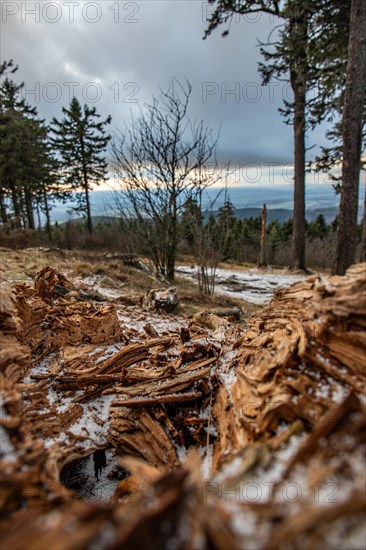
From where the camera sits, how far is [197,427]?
130cm

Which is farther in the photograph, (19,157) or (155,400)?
(19,157)

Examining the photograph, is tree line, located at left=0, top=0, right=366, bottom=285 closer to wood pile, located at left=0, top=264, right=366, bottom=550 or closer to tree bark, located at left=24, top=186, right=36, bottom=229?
wood pile, located at left=0, top=264, right=366, bottom=550

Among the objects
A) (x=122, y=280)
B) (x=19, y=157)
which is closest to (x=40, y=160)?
(x=19, y=157)

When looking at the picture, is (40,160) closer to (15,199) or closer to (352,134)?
(15,199)

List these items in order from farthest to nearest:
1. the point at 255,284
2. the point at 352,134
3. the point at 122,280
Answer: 1. the point at 255,284
2. the point at 122,280
3. the point at 352,134

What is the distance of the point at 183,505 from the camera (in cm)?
58

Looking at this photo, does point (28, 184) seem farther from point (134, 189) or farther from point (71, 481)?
point (71, 481)

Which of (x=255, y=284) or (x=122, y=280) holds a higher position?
(x=122, y=280)

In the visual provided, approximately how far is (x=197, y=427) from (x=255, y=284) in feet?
29.1

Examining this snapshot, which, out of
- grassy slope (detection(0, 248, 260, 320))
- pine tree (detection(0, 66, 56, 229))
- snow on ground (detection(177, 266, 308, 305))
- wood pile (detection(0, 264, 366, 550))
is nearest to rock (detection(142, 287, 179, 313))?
grassy slope (detection(0, 248, 260, 320))

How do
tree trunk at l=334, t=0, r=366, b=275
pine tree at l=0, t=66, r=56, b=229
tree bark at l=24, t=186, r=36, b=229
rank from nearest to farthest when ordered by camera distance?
tree trunk at l=334, t=0, r=366, b=275 < pine tree at l=0, t=66, r=56, b=229 < tree bark at l=24, t=186, r=36, b=229

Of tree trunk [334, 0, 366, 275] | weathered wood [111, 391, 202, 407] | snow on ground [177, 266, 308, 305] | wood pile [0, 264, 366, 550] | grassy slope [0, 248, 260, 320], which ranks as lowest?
snow on ground [177, 266, 308, 305]

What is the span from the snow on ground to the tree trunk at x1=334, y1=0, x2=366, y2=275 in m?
1.58

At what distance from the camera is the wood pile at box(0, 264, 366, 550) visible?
544 mm
